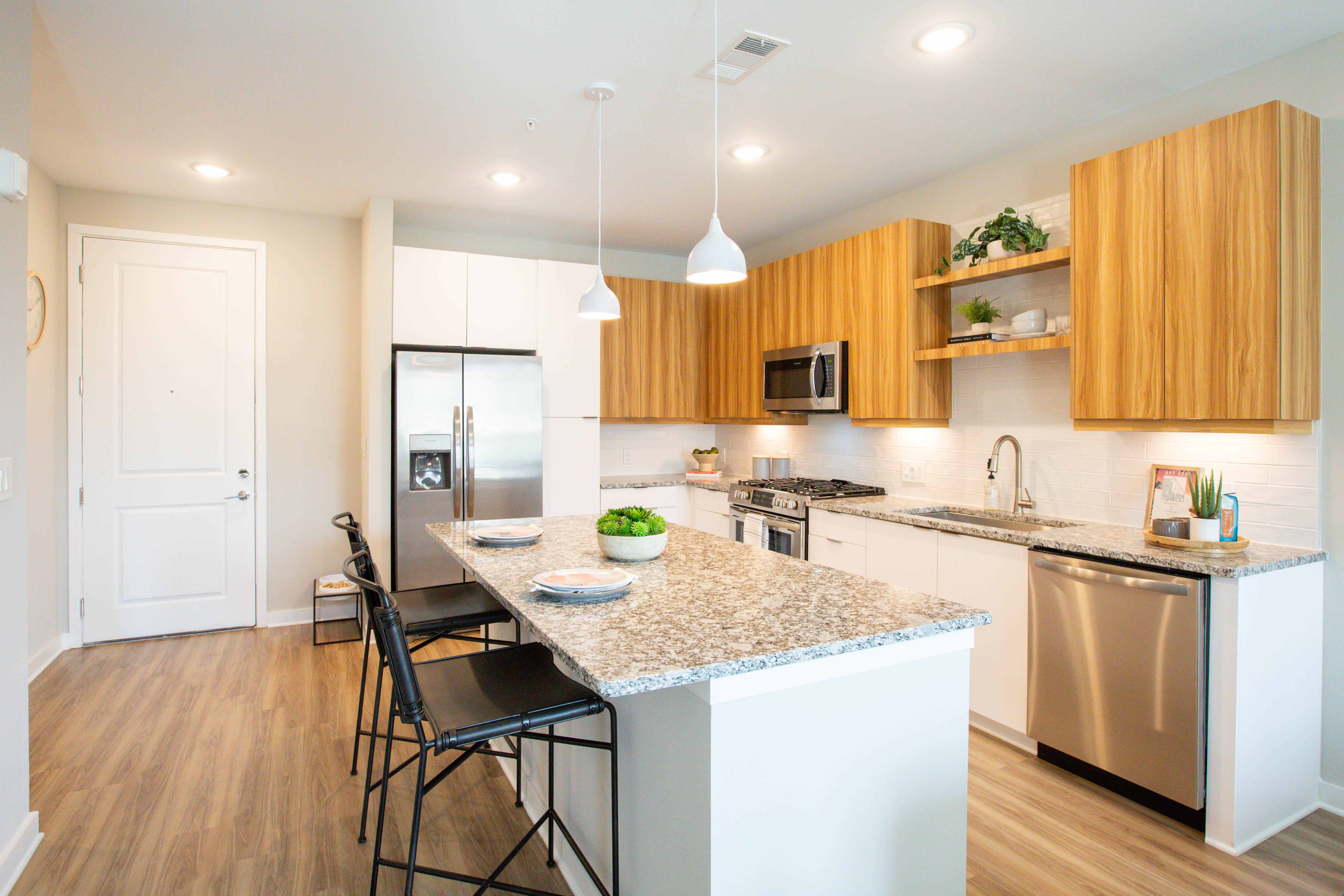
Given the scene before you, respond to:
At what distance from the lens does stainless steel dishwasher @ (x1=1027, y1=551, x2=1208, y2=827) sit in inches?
87.7

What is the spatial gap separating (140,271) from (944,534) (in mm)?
4603

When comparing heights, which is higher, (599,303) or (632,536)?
(599,303)

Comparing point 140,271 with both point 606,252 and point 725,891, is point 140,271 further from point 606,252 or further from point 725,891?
point 725,891

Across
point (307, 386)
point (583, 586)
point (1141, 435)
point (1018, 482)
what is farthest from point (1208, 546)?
point (307, 386)

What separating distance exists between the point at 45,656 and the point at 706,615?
13.4ft

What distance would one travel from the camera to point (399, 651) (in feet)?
4.96

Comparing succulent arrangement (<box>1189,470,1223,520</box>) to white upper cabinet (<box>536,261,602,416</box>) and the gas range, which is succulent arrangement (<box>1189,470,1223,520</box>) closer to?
the gas range

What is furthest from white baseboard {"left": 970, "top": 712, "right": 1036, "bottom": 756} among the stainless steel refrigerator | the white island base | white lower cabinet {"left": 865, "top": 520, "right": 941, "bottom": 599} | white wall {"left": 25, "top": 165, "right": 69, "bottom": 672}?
white wall {"left": 25, "top": 165, "right": 69, "bottom": 672}

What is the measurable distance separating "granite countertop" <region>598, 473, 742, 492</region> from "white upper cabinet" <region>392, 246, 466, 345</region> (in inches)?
53.5

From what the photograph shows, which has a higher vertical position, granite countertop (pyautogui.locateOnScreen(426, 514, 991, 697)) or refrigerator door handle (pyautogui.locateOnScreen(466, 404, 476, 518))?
refrigerator door handle (pyautogui.locateOnScreen(466, 404, 476, 518))

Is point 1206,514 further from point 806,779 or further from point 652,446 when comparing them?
point 652,446

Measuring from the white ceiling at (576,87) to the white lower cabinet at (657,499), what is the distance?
6.31 ft

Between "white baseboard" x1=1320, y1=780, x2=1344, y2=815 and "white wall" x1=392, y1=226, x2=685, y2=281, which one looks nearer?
"white baseboard" x1=1320, y1=780, x2=1344, y2=815

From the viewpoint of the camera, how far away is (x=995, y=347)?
319 cm
